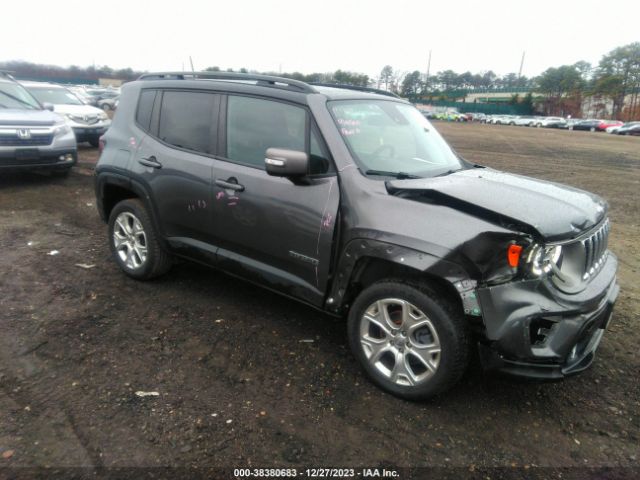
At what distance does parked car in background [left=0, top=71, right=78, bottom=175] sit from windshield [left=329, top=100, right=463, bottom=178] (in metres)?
6.82

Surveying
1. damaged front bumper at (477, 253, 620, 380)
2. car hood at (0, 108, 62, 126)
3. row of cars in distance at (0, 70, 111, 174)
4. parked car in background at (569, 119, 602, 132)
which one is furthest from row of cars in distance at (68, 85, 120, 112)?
parked car in background at (569, 119, 602, 132)

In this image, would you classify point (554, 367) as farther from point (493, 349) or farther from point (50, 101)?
point (50, 101)

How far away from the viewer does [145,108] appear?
4.28 m

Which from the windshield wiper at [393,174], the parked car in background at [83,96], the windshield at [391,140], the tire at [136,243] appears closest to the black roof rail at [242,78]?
the windshield at [391,140]

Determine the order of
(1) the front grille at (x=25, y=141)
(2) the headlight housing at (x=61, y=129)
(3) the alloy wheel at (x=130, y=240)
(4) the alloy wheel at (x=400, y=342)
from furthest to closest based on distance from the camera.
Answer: (2) the headlight housing at (x=61, y=129)
(1) the front grille at (x=25, y=141)
(3) the alloy wheel at (x=130, y=240)
(4) the alloy wheel at (x=400, y=342)

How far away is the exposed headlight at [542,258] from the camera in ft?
8.13

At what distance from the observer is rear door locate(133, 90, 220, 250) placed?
12.3 ft

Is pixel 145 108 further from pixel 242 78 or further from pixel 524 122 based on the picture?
pixel 524 122

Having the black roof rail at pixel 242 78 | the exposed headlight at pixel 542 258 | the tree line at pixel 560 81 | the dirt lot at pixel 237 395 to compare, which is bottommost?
the dirt lot at pixel 237 395

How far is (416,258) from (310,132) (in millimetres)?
1188

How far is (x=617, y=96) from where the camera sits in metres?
70.1

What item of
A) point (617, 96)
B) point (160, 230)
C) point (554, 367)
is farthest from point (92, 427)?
point (617, 96)

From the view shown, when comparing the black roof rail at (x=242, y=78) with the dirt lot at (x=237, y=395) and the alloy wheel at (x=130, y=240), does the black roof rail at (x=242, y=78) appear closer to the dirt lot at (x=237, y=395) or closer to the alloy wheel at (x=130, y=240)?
the alloy wheel at (x=130, y=240)

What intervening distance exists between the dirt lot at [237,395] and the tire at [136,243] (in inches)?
7.0
